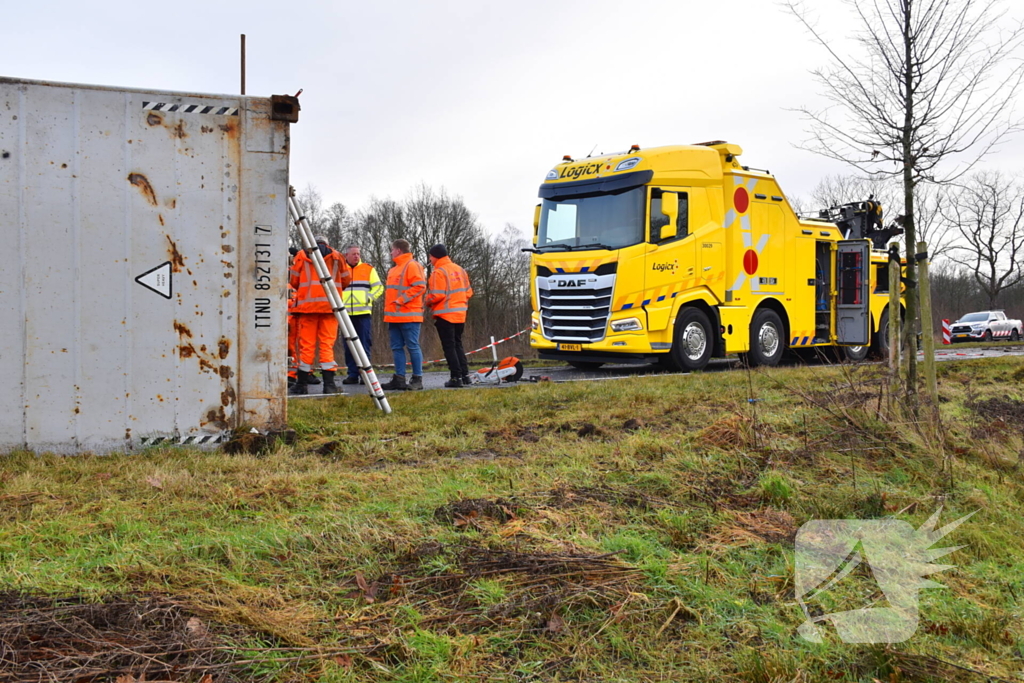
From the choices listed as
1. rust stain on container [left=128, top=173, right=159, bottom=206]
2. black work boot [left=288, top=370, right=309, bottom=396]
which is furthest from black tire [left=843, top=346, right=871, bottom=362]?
rust stain on container [left=128, top=173, right=159, bottom=206]

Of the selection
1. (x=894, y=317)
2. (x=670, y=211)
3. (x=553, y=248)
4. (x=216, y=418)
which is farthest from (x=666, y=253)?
(x=216, y=418)

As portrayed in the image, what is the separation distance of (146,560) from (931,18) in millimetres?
6089

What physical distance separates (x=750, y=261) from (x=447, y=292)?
17.7ft

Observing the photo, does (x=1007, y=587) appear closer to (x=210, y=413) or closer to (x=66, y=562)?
(x=66, y=562)

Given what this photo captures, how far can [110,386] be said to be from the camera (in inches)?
218

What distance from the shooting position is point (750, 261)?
12930 millimetres

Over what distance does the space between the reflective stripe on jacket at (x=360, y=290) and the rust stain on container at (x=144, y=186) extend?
17.2ft

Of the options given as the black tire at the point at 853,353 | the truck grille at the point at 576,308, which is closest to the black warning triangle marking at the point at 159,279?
the truck grille at the point at 576,308

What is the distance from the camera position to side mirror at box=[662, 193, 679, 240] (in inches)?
455

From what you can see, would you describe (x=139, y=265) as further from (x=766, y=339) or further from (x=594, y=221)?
(x=766, y=339)

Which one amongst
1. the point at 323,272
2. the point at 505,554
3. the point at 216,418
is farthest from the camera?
the point at 323,272

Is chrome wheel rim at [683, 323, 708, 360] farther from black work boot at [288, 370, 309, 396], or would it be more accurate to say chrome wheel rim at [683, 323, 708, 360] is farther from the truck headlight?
black work boot at [288, 370, 309, 396]

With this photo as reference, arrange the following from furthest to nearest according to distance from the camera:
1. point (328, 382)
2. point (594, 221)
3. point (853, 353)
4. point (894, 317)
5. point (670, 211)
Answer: point (853, 353), point (594, 221), point (670, 211), point (328, 382), point (894, 317)

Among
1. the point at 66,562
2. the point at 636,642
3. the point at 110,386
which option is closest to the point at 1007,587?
the point at 636,642
